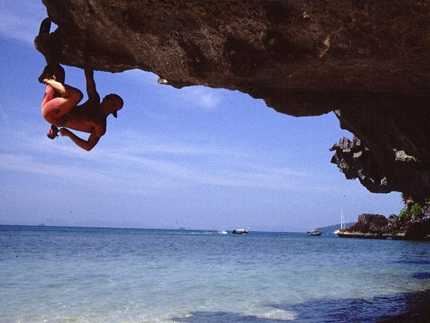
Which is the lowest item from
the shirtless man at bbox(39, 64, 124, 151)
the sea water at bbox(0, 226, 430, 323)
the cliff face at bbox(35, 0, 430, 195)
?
the sea water at bbox(0, 226, 430, 323)

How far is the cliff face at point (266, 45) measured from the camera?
378 cm

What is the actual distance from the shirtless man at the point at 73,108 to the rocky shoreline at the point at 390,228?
43.5m

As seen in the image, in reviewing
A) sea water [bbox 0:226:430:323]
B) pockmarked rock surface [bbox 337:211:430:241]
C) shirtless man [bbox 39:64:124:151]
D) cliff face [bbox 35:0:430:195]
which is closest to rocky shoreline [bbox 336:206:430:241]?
pockmarked rock surface [bbox 337:211:430:241]

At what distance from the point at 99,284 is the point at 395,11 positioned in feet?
30.8

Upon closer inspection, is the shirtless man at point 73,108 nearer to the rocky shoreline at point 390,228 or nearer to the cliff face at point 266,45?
the cliff face at point 266,45

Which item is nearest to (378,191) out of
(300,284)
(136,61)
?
(300,284)

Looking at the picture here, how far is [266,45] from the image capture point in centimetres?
433

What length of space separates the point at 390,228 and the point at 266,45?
169ft

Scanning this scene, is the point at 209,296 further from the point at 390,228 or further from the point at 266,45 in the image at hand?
the point at 390,228

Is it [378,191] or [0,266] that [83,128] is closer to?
[0,266]

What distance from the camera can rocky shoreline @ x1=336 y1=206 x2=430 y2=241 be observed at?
43156mm

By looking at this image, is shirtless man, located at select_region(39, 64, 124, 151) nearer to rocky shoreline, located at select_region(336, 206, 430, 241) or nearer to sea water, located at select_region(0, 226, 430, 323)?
sea water, located at select_region(0, 226, 430, 323)

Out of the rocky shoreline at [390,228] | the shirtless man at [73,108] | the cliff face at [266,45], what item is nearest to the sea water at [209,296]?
the shirtless man at [73,108]

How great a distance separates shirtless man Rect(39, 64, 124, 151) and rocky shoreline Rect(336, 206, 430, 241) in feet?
143
